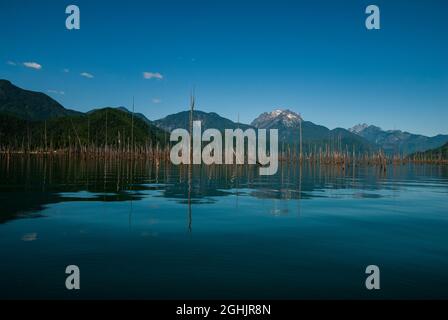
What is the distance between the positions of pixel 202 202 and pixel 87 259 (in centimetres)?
1475

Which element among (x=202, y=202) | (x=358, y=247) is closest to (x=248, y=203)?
(x=202, y=202)

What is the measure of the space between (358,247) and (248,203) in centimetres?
1274

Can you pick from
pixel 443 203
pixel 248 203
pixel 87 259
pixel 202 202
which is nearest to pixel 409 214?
pixel 443 203

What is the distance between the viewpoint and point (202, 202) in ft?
86.4

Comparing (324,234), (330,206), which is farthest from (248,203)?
(324,234)

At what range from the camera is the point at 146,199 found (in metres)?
26.9

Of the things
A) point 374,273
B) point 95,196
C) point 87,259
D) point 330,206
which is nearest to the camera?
point 374,273

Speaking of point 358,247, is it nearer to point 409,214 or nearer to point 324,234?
point 324,234
